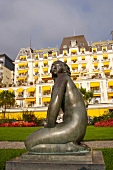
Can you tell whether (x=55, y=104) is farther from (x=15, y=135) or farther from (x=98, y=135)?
(x=15, y=135)

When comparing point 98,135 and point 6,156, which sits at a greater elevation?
point 6,156

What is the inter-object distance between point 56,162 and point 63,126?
796 mm

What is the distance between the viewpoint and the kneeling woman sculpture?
161 inches

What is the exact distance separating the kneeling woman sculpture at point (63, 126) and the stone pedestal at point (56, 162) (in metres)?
0.18

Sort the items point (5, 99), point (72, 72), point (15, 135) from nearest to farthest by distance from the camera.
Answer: point (15, 135) → point (5, 99) → point (72, 72)

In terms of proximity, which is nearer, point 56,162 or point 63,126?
point 56,162

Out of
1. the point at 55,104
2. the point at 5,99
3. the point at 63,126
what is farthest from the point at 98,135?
the point at 5,99

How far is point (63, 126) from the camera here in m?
4.29

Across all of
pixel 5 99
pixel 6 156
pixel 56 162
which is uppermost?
pixel 5 99

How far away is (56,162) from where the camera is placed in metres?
3.72

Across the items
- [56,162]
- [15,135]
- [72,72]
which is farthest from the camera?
[72,72]

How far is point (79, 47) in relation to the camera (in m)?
62.0

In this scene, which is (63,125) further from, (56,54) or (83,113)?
(56,54)

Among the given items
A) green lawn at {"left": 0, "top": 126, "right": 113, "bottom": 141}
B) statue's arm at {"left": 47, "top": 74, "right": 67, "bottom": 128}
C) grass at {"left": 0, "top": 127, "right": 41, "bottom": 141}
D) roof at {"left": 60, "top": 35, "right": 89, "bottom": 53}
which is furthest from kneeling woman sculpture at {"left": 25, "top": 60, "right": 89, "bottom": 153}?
roof at {"left": 60, "top": 35, "right": 89, "bottom": 53}
